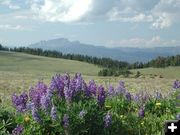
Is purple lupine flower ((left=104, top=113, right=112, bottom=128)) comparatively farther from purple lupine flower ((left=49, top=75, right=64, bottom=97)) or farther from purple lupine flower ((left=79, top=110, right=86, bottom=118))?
purple lupine flower ((left=49, top=75, right=64, bottom=97))

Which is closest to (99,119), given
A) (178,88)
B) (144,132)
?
(144,132)

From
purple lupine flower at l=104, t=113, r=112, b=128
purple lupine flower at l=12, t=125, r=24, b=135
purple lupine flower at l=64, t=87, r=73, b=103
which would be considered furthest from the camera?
purple lupine flower at l=64, t=87, r=73, b=103

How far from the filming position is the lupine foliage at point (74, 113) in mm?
7582

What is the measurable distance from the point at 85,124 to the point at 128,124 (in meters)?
1.94

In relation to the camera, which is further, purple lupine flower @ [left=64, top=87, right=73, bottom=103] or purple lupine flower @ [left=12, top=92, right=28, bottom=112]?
purple lupine flower @ [left=12, top=92, right=28, bottom=112]

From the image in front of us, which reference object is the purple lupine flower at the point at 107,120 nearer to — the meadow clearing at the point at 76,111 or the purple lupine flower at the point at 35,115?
the meadow clearing at the point at 76,111

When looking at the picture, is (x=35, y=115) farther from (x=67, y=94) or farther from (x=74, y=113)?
(x=67, y=94)

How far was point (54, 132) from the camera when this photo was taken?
25.7 ft

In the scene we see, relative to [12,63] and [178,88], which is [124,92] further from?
[12,63]

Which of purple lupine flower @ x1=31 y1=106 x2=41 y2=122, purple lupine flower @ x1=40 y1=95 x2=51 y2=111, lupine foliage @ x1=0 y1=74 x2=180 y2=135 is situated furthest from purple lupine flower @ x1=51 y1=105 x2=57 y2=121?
purple lupine flower @ x1=40 y1=95 x2=51 y2=111

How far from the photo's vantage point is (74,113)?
7.67 m

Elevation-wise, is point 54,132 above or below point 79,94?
below

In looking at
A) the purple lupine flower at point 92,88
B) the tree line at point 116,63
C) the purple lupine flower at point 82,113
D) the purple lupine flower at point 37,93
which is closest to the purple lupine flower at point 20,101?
the purple lupine flower at point 37,93

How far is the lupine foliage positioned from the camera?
7.58m
